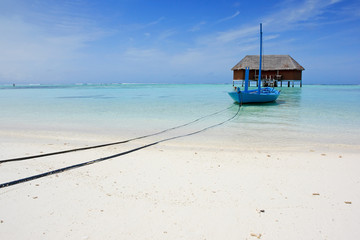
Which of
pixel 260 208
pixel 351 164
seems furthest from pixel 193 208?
pixel 351 164

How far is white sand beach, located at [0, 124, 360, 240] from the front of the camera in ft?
6.91

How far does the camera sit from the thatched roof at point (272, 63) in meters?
39.7

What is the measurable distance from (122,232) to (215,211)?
906 millimetres

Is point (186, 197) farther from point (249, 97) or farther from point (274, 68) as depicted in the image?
point (274, 68)

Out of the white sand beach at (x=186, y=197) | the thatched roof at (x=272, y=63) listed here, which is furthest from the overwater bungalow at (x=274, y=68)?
the white sand beach at (x=186, y=197)

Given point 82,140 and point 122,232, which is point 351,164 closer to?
point 122,232

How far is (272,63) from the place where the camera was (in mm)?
40719

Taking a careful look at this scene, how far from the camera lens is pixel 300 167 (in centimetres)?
373

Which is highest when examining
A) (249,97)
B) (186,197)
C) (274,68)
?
(274,68)

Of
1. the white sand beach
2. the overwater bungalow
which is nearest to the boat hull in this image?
the white sand beach

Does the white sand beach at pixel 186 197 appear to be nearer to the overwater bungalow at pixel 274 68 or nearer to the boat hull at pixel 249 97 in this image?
the boat hull at pixel 249 97

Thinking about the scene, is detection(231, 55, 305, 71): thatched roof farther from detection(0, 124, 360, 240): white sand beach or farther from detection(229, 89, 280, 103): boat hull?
detection(0, 124, 360, 240): white sand beach

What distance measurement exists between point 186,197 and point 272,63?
4229cm

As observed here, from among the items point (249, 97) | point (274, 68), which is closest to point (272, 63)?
point (274, 68)
